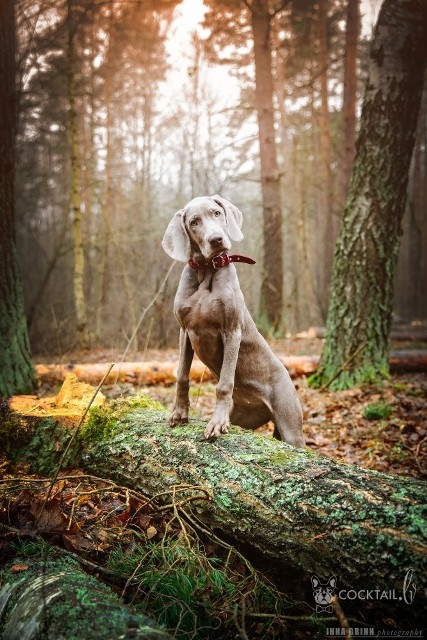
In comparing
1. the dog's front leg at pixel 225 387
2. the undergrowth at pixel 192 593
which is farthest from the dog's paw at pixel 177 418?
the undergrowth at pixel 192 593

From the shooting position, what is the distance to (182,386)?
315 centimetres

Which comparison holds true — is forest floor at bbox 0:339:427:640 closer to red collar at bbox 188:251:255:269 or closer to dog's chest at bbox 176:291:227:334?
dog's chest at bbox 176:291:227:334

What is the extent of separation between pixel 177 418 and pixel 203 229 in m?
1.39

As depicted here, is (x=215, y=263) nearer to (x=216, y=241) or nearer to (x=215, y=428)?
(x=216, y=241)

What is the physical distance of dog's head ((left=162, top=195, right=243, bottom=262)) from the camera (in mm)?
2840

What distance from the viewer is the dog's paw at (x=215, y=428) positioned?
2789 mm

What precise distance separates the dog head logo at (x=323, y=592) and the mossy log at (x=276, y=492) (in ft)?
0.18

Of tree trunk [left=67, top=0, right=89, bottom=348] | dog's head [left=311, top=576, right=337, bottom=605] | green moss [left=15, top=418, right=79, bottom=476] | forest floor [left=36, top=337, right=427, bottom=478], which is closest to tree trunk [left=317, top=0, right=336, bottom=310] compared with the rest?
tree trunk [left=67, top=0, right=89, bottom=348]

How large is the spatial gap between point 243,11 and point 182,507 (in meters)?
12.9

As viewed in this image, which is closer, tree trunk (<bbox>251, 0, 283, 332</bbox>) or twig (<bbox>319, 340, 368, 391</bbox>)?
twig (<bbox>319, 340, 368, 391</bbox>)

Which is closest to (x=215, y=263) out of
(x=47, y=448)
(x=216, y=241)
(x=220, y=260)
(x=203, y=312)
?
(x=220, y=260)

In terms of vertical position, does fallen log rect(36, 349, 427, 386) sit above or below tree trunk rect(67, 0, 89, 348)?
below

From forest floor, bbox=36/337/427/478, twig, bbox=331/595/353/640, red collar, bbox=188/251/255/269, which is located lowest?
forest floor, bbox=36/337/427/478

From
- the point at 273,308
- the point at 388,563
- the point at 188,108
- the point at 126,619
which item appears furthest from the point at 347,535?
the point at 188,108
